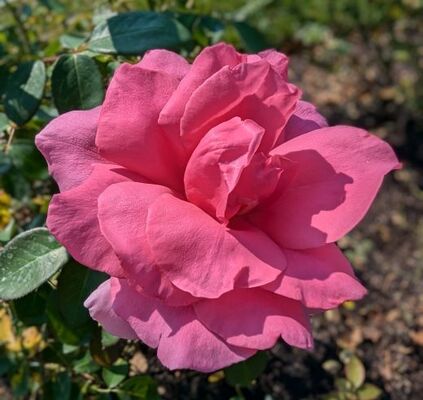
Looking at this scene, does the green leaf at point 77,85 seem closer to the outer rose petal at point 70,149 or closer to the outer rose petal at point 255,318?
the outer rose petal at point 70,149

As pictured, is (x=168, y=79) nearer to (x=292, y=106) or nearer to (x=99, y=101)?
(x=292, y=106)

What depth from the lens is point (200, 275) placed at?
2.31ft

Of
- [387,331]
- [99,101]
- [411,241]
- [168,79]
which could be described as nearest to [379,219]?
[411,241]

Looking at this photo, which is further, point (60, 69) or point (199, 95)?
point (60, 69)

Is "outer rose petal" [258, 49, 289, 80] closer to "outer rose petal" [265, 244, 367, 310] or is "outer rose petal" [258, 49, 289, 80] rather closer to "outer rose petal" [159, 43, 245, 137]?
"outer rose petal" [159, 43, 245, 137]

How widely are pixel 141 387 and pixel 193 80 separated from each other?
21.1 inches

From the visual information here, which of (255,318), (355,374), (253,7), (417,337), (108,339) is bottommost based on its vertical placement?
(417,337)

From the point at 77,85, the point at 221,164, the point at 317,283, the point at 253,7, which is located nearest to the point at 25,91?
the point at 77,85

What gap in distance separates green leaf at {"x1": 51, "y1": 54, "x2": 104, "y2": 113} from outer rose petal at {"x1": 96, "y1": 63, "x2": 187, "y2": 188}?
252mm

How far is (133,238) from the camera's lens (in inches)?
27.8

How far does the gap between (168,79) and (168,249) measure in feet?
0.67

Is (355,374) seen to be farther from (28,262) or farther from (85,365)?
(28,262)

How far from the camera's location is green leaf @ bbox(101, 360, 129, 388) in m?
1.08

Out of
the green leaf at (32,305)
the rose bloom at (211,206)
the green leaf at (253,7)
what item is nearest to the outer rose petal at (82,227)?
the rose bloom at (211,206)
